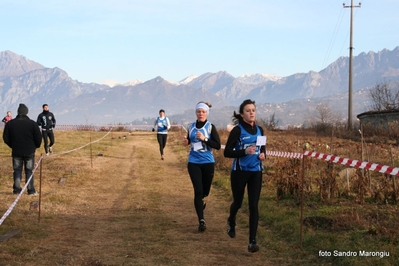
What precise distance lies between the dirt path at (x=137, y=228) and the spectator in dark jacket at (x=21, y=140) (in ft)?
4.02

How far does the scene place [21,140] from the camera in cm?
1213

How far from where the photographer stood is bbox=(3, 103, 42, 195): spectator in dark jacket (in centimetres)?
1211

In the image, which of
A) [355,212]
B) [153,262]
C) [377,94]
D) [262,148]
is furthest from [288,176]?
[377,94]

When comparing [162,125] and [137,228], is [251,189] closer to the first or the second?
[137,228]

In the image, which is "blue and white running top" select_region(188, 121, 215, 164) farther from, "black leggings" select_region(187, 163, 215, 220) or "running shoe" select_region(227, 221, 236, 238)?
"running shoe" select_region(227, 221, 236, 238)

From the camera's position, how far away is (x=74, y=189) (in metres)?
13.7

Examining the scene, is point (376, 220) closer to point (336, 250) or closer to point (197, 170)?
point (336, 250)

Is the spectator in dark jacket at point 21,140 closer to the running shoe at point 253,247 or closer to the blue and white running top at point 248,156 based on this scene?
the blue and white running top at point 248,156

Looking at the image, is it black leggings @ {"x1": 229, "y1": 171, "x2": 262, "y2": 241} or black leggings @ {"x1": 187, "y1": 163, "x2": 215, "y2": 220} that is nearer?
black leggings @ {"x1": 229, "y1": 171, "x2": 262, "y2": 241}

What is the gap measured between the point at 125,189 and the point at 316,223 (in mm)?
6465

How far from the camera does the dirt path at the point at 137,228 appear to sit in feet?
23.2

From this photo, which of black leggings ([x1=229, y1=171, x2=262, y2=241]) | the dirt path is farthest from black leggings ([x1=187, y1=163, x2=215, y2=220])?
black leggings ([x1=229, y1=171, x2=262, y2=241])

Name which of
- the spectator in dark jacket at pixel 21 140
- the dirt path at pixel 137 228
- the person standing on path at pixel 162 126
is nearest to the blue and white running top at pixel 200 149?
the dirt path at pixel 137 228

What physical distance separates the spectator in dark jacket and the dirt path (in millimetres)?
1225
